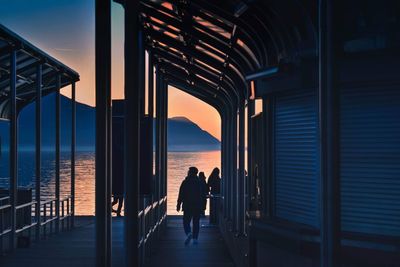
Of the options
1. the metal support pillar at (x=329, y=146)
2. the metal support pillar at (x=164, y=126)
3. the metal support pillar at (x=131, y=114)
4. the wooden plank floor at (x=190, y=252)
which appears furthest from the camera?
the metal support pillar at (x=164, y=126)

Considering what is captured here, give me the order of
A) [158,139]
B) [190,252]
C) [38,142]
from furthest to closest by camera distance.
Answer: [158,139] < [38,142] < [190,252]

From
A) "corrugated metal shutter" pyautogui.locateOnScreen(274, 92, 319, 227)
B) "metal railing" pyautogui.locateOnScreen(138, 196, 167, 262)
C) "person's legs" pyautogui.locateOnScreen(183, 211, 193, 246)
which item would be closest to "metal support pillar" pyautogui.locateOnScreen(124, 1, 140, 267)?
"corrugated metal shutter" pyautogui.locateOnScreen(274, 92, 319, 227)

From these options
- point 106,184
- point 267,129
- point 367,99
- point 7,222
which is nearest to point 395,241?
point 367,99

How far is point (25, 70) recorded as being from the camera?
1397 centimetres

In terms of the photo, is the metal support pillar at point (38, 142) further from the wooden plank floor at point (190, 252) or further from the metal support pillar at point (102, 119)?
the metal support pillar at point (102, 119)

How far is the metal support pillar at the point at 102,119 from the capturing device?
24.2 feet

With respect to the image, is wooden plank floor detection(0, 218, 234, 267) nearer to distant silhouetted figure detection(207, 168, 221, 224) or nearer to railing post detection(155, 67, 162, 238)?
railing post detection(155, 67, 162, 238)

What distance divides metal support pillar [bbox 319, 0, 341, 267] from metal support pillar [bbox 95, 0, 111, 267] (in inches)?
143

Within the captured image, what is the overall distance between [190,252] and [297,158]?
656 centimetres

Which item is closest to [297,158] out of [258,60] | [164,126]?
[258,60]

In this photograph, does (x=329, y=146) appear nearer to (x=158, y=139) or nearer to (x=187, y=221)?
(x=187, y=221)

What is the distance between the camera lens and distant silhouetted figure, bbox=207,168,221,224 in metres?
19.5

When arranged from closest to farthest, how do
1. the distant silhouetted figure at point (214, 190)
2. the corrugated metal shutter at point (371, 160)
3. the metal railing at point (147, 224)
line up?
the corrugated metal shutter at point (371, 160), the metal railing at point (147, 224), the distant silhouetted figure at point (214, 190)

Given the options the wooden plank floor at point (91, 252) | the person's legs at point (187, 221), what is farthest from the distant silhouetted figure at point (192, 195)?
the wooden plank floor at point (91, 252)
